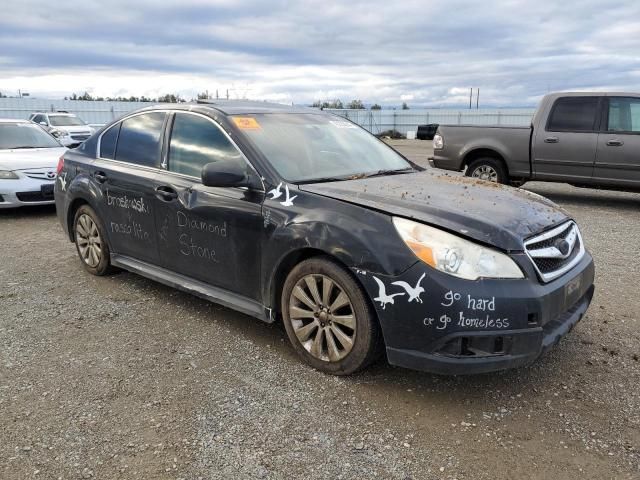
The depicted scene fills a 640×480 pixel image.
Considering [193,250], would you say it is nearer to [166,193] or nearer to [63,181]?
[166,193]

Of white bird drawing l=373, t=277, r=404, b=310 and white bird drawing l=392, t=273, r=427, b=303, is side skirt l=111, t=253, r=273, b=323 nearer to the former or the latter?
white bird drawing l=373, t=277, r=404, b=310

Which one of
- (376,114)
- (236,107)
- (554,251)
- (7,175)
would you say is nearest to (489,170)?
(236,107)

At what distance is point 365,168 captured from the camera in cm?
419

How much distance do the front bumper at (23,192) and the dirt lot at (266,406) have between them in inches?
176

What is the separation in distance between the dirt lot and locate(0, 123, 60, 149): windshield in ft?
19.6

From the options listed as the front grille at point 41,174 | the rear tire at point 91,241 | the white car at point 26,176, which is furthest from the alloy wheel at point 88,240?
the front grille at point 41,174

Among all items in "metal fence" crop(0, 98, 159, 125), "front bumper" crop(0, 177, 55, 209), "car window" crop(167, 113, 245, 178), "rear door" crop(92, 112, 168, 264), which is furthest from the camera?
"metal fence" crop(0, 98, 159, 125)

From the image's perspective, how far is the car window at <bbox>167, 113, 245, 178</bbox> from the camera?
3.96 meters

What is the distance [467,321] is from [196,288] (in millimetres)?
2133

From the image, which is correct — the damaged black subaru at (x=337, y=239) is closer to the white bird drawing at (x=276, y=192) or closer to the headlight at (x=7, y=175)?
the white bird drawing at (x=276, y=192)

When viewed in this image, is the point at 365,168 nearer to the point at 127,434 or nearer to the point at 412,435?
the point at 412,435

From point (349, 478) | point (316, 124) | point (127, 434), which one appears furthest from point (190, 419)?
point (316, 124)

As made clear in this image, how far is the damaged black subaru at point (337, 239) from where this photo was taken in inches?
114

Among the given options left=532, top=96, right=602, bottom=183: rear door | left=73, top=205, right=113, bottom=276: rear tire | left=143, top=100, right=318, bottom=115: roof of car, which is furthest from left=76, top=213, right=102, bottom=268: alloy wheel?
left=532, top=96, right=602, bottom=183: rear door
